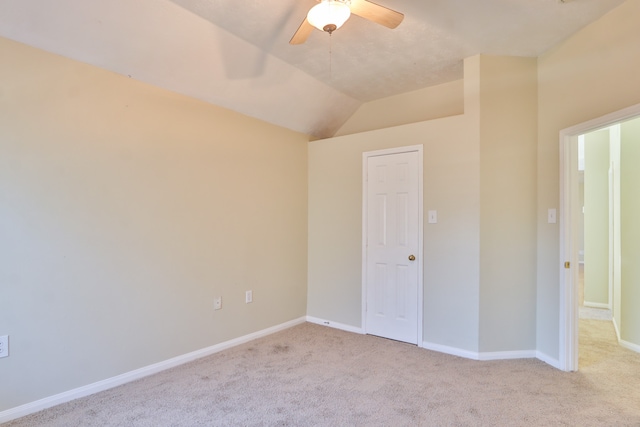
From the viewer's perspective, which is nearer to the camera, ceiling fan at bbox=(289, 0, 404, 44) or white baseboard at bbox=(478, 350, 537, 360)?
ceiling fan at bbox=(289, 0, 404, 44)

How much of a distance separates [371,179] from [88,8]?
2781 millimetres

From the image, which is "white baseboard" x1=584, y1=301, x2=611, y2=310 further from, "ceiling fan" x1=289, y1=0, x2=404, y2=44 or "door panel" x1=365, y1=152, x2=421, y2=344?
"ceiling fan" x1=289, y1=0, x2=404, y2=44

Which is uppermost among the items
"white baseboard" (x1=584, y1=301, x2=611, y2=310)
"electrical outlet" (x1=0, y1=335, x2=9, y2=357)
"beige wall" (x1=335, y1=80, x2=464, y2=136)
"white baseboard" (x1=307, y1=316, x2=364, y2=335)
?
"beige wall" (x1=335, y1=80, x2=464, y2=136)

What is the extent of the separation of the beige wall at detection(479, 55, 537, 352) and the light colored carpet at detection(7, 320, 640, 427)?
0.37 m

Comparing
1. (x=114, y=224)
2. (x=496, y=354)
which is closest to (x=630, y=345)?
(x=496, y=354)

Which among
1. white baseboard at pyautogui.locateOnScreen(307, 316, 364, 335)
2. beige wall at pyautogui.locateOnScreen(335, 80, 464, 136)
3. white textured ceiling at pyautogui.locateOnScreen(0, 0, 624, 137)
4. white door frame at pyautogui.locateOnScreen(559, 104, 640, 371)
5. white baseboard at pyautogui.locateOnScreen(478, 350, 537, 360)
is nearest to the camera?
white textured ceiling at pyautogui.locateOnScreen(0, 0, 624, 137)

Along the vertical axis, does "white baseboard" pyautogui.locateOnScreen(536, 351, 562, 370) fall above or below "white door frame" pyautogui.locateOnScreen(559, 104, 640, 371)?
below

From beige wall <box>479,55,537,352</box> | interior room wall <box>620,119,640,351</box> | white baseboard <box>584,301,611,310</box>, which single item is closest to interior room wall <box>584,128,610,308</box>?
white baseboard <box>584,301,611,310</box>

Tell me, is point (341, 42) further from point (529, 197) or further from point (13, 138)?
point (13, 138)

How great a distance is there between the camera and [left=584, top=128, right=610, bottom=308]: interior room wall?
4.62 metres

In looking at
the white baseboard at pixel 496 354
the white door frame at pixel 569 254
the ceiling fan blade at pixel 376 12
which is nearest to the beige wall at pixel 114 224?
the ceiling fan blade at pixel 376 12

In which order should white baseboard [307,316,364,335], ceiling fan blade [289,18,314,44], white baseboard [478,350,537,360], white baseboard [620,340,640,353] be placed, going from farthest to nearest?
white baseboard [307,316,364,335] → white baseboard [620,340,640,353] → white baseboard [478,350,537,360] → ceiling fan blade [289,18,314,44]

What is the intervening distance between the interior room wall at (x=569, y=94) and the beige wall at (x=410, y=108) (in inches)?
30.8

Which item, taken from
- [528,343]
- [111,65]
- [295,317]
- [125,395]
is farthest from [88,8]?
[528,343]
